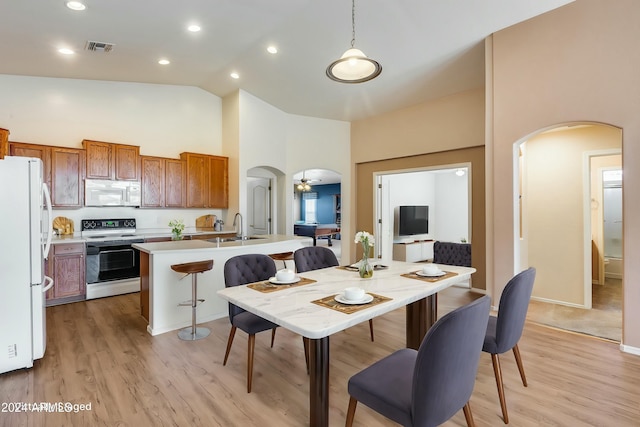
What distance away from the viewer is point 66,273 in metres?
4.40

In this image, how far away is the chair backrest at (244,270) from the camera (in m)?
2.57

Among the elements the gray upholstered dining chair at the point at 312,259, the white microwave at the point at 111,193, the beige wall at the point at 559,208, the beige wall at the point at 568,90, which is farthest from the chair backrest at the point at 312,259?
the white microwave at the point at 111,193

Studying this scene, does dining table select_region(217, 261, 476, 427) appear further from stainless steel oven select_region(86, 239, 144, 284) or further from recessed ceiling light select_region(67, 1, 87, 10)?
stainless steel oven select_region(86, 239, 144, 284)

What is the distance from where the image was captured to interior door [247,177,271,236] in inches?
286

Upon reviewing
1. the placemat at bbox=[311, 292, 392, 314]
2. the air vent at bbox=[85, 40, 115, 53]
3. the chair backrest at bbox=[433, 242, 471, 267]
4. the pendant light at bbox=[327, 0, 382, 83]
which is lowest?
the chair backrest at bbox=[433, 242, 471, 267]

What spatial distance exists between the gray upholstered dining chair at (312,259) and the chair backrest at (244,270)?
34cm

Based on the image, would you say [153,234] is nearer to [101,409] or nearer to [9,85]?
[9,85]

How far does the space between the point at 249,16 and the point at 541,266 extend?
5.09m

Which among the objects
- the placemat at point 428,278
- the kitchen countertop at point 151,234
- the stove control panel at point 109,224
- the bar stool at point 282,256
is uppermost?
the stove control panel at point 109,224

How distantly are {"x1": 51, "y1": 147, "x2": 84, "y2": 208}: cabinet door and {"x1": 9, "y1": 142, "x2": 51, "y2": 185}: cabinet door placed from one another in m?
0.05

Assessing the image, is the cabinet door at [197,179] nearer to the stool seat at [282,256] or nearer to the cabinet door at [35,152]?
the cabinet door at [35,152]

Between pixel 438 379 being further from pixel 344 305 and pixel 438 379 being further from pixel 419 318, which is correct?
pixel 419 318

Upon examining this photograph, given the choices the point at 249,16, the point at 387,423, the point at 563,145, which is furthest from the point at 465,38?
the point at 387,423

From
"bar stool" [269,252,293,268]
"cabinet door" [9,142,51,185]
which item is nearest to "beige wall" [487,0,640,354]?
"bar stool" [269,252,293,268]
